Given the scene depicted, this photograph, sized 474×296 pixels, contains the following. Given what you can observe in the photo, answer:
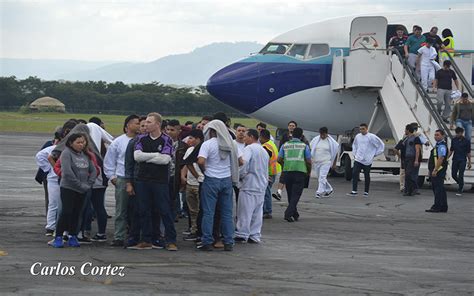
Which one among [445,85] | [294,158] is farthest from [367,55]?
[294,158]

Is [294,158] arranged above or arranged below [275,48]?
below

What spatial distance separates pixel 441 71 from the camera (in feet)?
84.9

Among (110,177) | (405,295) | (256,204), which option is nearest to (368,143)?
(256,204)

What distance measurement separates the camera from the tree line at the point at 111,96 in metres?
76.9

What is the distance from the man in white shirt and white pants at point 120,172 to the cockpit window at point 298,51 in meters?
14.6

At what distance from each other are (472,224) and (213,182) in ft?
19.7

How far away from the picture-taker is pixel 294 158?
679 inches

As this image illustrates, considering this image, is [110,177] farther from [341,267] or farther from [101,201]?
→ [341,267]

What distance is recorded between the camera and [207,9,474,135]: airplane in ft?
91.1

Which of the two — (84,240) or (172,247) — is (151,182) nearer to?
(172,247)

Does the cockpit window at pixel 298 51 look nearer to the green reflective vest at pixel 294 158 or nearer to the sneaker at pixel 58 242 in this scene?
the green reflective vest at pixel 294 158

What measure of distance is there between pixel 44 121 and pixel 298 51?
145 feet

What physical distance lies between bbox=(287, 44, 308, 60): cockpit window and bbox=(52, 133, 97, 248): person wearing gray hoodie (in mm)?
15399

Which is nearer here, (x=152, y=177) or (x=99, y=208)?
(x=152, y=177)
